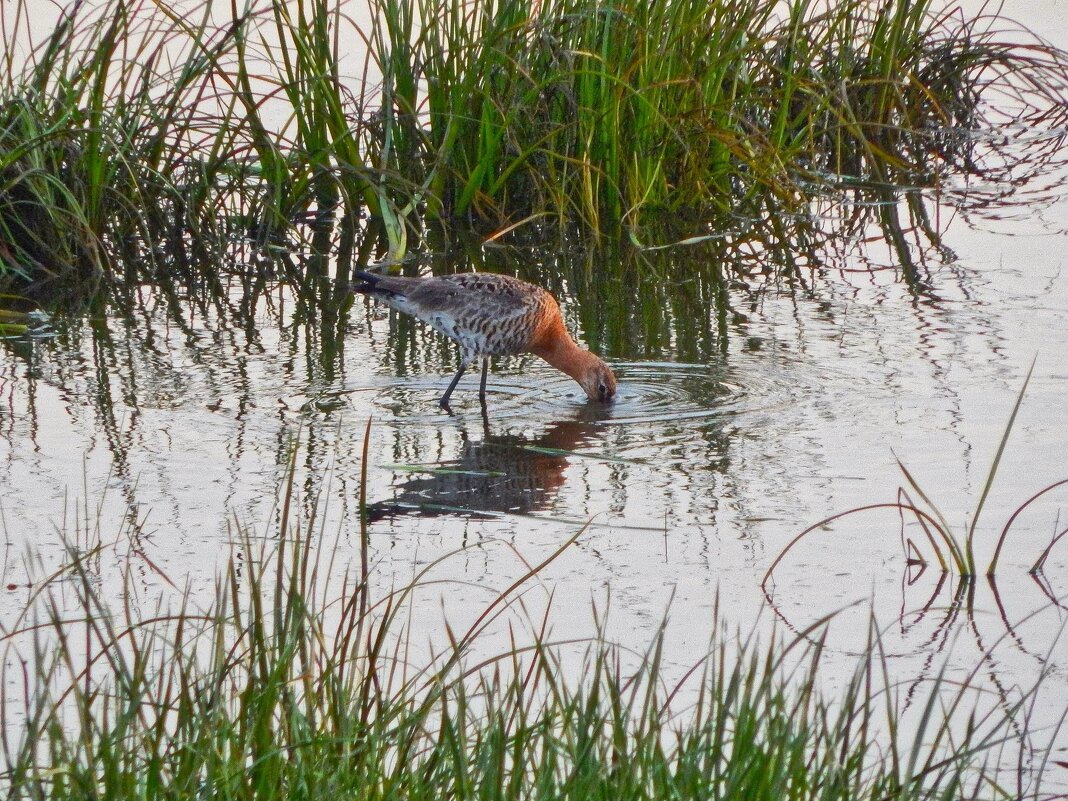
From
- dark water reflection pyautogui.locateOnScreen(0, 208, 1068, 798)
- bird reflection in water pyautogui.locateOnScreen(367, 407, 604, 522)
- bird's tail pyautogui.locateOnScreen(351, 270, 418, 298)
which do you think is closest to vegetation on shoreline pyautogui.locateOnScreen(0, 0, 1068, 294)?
dark water reflection pyautogui.locateOnScreen(0, 208, 1068, 798)

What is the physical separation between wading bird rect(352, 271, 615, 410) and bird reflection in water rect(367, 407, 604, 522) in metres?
0.46

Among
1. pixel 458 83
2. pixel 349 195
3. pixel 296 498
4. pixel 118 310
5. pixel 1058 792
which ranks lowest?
pixel 1058 792

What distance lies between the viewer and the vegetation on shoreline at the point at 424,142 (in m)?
8.30

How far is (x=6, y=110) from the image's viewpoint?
806 cm

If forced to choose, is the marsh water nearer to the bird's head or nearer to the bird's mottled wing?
the bird's head

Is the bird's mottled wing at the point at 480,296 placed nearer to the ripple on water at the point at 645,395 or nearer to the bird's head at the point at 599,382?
the ripple on water at the point at 645,395

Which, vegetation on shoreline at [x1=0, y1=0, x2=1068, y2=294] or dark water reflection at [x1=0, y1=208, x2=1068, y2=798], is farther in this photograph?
vegetation on shoreline at [x1=0, y1=0, x2=1068, y2=294]

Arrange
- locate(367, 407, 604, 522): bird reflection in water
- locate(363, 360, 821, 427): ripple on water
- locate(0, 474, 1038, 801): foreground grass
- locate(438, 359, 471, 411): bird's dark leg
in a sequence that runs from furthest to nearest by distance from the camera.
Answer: locate(438, 359, 471, 411): bird's dark leg < locate(363, 360, 821, 427): ripple on water < locate(367, 407, 604, 522): bird reflection in water < locate(0, 474, 1038, 801): foreground grass

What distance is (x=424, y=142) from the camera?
30.7ft

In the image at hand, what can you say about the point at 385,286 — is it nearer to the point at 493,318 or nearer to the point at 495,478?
the point at 493,318

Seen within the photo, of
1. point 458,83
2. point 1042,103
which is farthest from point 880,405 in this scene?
point 1042,103

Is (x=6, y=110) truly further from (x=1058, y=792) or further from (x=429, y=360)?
(x=1058, y=792)

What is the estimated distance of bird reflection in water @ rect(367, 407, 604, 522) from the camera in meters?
5.52

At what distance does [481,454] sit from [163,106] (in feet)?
10.7
